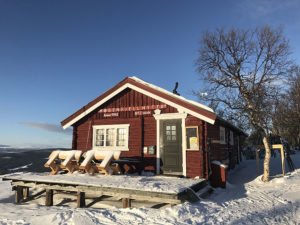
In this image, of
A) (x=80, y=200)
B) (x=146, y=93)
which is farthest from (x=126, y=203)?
(x=146, y=93)

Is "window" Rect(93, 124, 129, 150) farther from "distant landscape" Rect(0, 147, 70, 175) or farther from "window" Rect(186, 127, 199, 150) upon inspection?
"distant landscape" Rect(0, 147, 70, 175)

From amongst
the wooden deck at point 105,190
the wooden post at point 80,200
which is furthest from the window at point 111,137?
the wooden post at point 80,200

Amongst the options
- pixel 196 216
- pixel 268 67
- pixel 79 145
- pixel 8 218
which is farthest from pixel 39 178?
pixel 268 67

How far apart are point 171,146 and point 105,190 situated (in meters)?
4.12

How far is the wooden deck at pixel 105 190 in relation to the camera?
27.1ft

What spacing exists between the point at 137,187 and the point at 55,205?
3.71 meters

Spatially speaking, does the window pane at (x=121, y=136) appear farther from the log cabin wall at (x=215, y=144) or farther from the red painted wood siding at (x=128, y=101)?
the log cabin wall at (x=215, y=144)

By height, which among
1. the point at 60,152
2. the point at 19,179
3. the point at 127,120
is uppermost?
the point at 127,120

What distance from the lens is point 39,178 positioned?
10758 millimetres

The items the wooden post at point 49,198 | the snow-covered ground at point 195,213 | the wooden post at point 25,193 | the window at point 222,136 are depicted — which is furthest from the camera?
the window at point 222,136

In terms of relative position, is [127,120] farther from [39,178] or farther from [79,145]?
[39,178]

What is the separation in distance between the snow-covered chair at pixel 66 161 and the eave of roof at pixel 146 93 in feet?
8.50

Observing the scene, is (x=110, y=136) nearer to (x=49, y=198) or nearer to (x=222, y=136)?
(x=49, y=198)

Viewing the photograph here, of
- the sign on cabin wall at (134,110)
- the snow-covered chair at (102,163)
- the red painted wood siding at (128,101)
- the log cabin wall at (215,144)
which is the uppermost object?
the red painted wood siding at (128,101)
